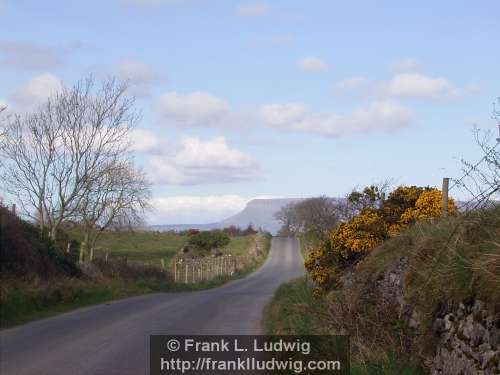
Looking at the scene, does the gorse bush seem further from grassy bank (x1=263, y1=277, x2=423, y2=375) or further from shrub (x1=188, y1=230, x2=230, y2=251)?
shrub (x1=188, y1=230, x2=230, y2=251)

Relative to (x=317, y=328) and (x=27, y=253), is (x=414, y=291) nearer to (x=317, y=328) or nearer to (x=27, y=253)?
(x=317, y=328)

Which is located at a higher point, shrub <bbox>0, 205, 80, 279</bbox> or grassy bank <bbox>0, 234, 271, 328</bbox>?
shrub <bbox>0, 205, 80, 279</bbox>

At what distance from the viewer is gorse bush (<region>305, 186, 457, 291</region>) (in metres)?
14.8

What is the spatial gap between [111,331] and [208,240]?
193 ft

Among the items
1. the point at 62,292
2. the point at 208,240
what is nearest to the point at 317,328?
the point at 62,292

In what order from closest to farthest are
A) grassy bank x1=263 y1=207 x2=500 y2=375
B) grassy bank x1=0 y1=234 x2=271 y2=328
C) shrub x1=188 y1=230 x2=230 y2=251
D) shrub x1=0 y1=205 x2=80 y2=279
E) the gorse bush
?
grassy bank x1=263 y1=207 x2=500 y2=375
the gorse bush
grassy bank x1=0 y1=234 x2=271 y2=328
shrub x1=0 y1=205 x2=80 y2=279
shrub x1=188 y1=230 x2=230 y2=251

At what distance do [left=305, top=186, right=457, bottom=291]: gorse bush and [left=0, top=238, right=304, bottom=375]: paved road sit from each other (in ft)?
6.59

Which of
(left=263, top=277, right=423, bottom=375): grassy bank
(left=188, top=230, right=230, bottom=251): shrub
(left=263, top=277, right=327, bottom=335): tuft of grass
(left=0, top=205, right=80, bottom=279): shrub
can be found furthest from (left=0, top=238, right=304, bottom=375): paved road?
(left=188, top=230, right=230, bottom=251): shrub

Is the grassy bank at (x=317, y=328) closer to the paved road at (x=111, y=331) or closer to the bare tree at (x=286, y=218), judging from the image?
the paved road at (x=111, y=331)

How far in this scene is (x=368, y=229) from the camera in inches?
593

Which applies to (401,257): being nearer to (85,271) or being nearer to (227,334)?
(227,334)

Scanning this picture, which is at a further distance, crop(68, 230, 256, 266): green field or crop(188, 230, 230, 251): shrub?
crop(188, 230, 230, 251): shrub

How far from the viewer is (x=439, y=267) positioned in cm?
713

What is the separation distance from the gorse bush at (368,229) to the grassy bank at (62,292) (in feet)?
22.2
